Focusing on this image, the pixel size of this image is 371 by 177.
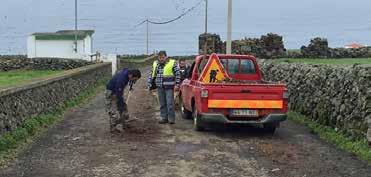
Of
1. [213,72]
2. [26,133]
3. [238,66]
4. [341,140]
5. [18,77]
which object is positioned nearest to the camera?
[341,140]

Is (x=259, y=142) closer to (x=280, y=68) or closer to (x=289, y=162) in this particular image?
(x=289, y=162)

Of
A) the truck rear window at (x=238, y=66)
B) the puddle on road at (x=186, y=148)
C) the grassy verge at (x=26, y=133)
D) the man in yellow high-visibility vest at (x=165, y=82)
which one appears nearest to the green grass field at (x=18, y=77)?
the grassy verge at (x=26, y=133)

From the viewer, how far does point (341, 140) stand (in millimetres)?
13203

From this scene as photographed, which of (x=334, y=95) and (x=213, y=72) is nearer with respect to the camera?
(x=334, y=95)

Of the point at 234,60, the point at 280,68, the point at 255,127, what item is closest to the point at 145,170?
the point at 255,127

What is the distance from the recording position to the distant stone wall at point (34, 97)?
12766 millimetres

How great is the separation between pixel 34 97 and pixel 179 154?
208 inches

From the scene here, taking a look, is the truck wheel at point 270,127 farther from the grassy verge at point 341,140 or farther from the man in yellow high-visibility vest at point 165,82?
the man in yellow high-visibility vest at point 165,82

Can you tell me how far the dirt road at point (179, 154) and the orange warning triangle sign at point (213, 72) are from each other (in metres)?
1.27

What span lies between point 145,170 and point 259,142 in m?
3.79

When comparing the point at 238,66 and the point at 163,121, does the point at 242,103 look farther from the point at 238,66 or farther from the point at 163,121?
the point at 238,66

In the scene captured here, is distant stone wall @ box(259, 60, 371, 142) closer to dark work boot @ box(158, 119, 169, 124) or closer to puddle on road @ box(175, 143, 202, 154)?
puddle on road @ box(175, 143, 202, 154)

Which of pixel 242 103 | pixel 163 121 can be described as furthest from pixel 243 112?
pixel 163 121

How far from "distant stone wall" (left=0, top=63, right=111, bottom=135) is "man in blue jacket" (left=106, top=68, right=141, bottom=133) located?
172cm
